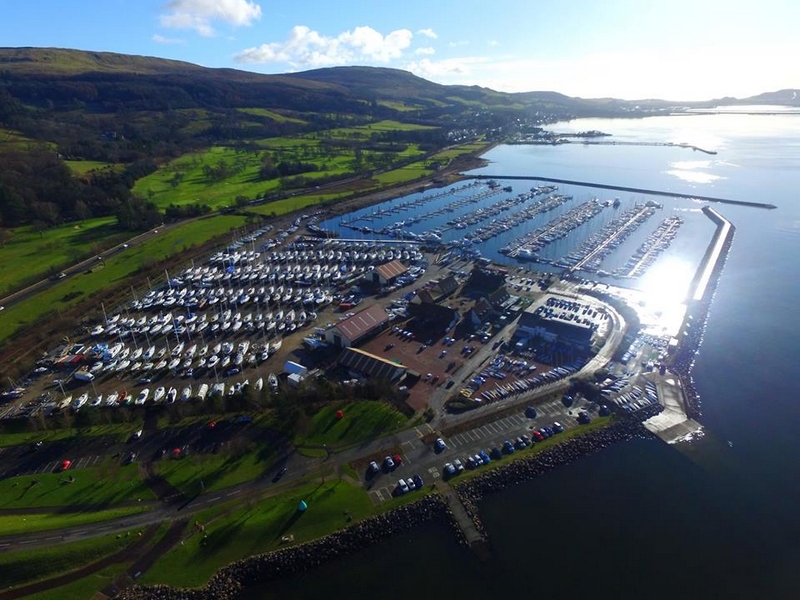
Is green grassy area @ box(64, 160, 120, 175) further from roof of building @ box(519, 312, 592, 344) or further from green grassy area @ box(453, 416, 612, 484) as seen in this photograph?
green grassy area @ box(453, 416, 612, 484)

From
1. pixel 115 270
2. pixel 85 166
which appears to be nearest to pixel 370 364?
pixel 115 270

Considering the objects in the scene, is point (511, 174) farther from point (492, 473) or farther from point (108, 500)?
point (108, 500)

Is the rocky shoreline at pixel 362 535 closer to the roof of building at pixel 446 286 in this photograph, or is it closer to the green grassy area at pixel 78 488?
the green grassy area at pixel 78 488

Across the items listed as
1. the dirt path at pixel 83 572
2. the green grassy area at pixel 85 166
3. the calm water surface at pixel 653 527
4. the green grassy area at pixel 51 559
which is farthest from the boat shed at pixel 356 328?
the green grassy area at pixel 85 166

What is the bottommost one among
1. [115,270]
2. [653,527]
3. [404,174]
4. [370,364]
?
[653,527]

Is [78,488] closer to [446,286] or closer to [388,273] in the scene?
[388,273]

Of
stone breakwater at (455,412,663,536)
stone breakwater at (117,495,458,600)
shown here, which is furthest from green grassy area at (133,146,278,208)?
stone breakwater at (455,412,663,536)
